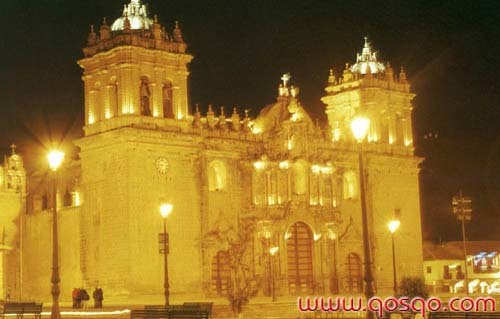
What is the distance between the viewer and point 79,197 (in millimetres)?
60562

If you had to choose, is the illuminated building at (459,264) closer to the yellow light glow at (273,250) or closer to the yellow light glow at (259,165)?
the yellow light glow at (273,250)

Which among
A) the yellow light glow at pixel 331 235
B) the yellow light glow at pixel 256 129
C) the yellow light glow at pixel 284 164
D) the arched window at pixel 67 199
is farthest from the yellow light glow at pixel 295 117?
the arched window at pixel 67 199

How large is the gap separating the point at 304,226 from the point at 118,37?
648 inches

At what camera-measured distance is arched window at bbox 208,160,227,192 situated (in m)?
60.3

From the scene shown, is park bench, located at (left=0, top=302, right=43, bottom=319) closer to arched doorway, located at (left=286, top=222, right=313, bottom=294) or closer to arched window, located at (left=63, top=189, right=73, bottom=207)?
arched window, located at (left=63, top=189, right=73, bottom=207)

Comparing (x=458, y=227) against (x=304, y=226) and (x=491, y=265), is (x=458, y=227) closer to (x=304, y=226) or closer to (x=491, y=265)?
(x=491, y=265)

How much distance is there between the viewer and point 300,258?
63.7 m

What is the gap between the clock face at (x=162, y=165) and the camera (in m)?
57.2

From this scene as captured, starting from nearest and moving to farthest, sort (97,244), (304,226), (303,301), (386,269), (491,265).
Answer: (303,301) → (97,244) → (304,226) → (386,269) → (491,265)

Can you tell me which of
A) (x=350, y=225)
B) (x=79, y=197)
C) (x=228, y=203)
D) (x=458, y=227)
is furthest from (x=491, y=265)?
(x=79, y=197)

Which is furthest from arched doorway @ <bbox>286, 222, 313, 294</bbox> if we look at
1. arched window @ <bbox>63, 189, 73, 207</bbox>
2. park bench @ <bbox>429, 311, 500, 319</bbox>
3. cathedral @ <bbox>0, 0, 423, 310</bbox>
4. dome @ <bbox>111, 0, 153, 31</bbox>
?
A: park bench @ <bbox>429, 311, 500, 319</bbox>

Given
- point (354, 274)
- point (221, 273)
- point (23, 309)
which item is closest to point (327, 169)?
point (354, 274)

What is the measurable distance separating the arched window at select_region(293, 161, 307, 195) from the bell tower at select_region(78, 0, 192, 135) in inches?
336

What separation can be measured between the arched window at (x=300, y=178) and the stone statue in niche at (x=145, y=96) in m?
10.3
